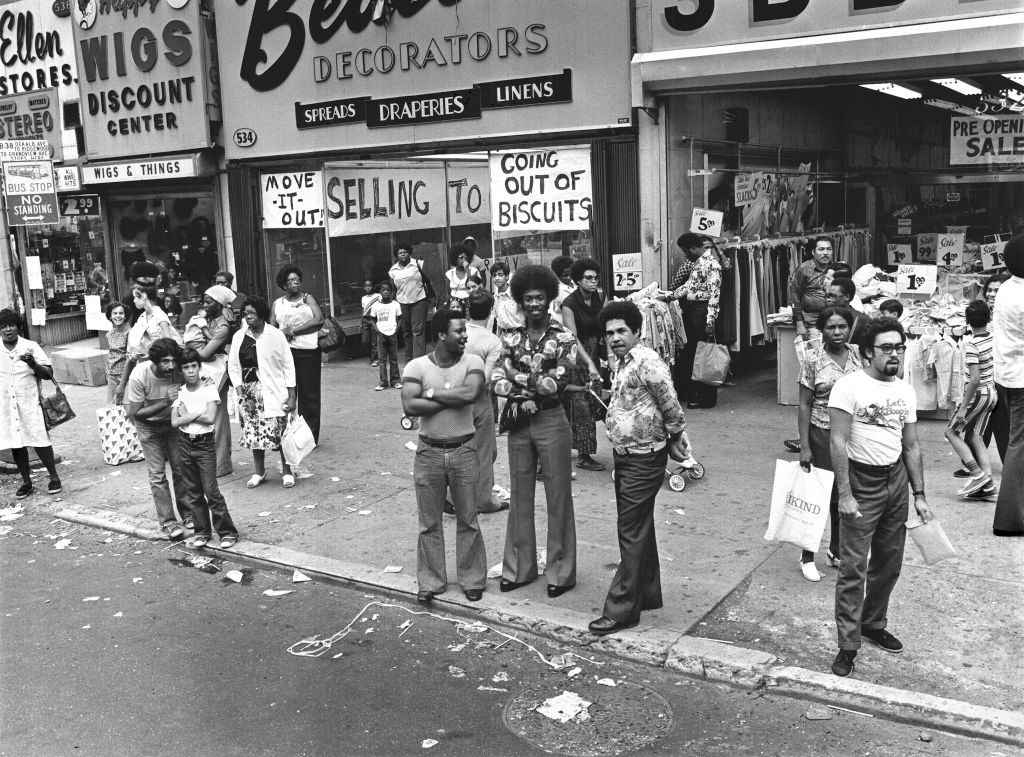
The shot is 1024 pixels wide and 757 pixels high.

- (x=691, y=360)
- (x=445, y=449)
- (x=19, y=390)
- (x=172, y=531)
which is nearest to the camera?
(x=445, y=449)

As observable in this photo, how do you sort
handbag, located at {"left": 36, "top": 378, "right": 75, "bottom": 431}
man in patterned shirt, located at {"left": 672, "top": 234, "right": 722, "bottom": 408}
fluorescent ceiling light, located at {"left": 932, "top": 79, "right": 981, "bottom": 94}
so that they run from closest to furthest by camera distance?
1. handbag, located at {"left": 36, "top": 378, "right": 75, "bottom": 431}
2. man in patterned shirt, located at {"left": 672, "top": 234, "right": 722, "bottom": 408}
3. fluorescent ceiling light, located at {"left": 932, "top": 79, "right": 981, "bottom": 94}

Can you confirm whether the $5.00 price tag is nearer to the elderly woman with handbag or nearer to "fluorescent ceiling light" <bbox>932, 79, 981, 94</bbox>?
"fluorescent ceiling light" <bbox>932, 79, 981, 94</bbox>

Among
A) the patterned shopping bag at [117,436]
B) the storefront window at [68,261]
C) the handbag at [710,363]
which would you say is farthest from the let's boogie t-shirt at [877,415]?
the storefront window at [68,261]

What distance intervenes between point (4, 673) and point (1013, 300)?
687 cm

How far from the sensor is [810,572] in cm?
679

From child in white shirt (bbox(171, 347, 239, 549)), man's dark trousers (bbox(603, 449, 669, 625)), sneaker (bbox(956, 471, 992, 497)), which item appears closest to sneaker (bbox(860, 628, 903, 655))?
man's dark trousers (bbox(603, 449, 669, 625))

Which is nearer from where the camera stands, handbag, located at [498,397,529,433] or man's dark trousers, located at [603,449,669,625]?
man's dark trousers, located at [603,449,669,625]

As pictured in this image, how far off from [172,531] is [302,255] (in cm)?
853

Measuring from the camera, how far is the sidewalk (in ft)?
18.8

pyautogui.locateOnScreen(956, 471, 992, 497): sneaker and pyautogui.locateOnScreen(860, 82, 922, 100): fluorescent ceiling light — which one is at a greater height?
pyautogui.locateOnScreen(860, 82, 922, 100): fluorescent ceiling light

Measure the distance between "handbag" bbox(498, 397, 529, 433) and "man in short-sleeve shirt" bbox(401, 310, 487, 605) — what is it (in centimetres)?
23

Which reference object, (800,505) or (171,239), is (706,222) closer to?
(800,505)

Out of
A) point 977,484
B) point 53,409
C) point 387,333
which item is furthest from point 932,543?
point 387,333

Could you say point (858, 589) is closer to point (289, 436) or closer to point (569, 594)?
point (569, 594)
